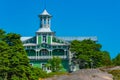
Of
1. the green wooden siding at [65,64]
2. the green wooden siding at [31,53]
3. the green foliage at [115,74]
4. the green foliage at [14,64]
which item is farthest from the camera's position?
the green wooden siding at [31,53]

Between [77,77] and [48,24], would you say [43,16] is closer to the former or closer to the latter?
[48,24]

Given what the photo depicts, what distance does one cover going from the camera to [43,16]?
405 feet

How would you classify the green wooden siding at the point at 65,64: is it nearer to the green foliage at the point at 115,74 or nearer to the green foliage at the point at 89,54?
the green foliage at the point at 89,54

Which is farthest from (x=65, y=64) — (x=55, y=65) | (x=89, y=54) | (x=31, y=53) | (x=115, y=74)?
(x=115, y=74)

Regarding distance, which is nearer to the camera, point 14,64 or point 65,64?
point 14,64

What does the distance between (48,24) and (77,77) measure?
222 ft

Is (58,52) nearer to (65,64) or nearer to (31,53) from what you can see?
(65,64)

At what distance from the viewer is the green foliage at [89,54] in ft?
313

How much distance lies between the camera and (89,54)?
319 feet

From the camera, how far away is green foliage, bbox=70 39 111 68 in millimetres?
95456

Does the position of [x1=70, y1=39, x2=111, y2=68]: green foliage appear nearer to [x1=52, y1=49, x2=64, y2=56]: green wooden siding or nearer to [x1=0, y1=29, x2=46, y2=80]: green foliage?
[x1=52, y1=49, x2=64, y2=56]: green wooden siding

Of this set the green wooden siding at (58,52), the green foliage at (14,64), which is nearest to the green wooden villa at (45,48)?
the green wooden siding at (58,52)

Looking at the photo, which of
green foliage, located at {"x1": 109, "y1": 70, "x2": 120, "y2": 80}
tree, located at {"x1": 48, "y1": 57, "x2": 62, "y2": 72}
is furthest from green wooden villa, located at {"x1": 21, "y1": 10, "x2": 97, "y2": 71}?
green foliage, located at {"x1": 109, "y1": 70, "x2": 120, "y2": 80}

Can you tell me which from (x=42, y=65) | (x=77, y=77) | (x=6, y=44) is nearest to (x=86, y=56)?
(x=42, y=65)
